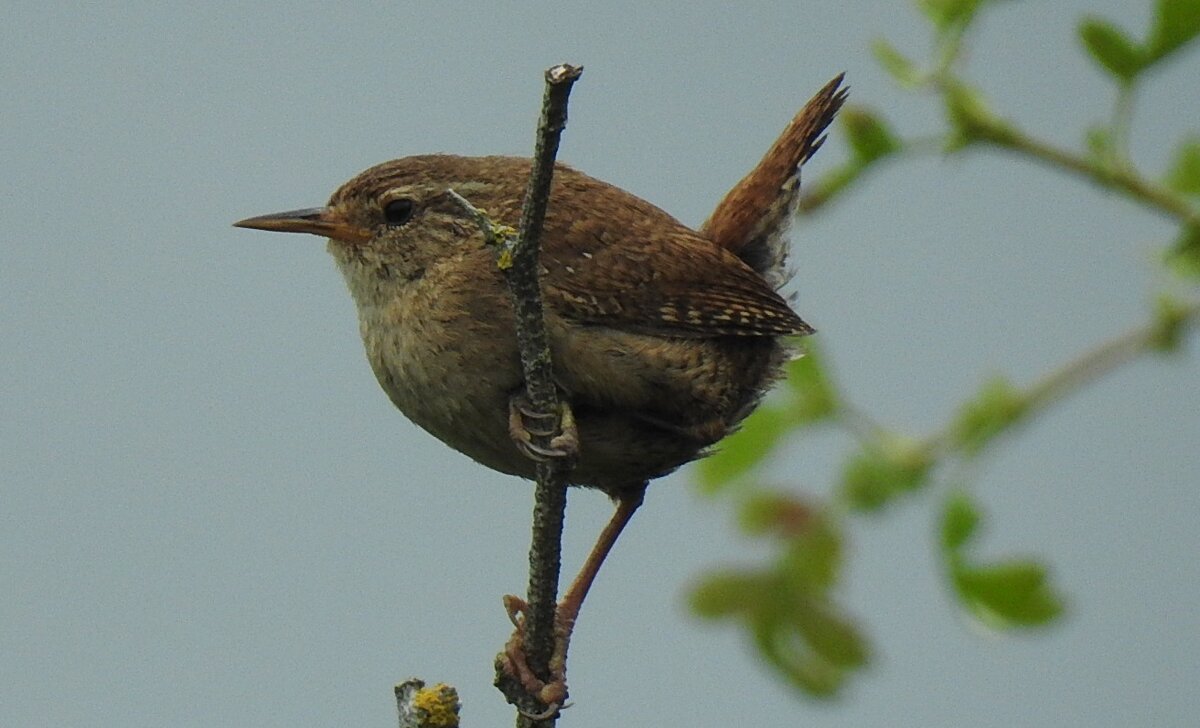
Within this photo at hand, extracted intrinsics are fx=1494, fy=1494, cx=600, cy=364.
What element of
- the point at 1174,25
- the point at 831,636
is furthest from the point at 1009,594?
the point at 1174,25

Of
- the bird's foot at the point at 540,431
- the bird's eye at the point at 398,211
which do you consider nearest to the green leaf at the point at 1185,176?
the bird's foot at the point at 540,431

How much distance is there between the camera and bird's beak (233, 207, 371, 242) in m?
3.76

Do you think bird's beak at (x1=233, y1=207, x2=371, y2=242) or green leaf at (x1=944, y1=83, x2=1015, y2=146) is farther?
bird's beak at (x1=233, y1=207, x2=371, y2=242)

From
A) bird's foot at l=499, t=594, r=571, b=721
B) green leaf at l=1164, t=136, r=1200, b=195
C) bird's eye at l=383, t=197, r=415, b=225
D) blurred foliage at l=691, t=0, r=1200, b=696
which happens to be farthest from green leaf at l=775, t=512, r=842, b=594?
bird's eye at l=383, t=197, r=415, b=225

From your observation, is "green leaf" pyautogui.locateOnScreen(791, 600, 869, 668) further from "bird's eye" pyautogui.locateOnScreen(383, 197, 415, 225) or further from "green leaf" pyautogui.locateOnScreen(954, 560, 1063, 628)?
"bird's eye" pyautogui.locateOnScreen(383, 197, 415, 225)

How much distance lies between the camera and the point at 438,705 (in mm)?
2523

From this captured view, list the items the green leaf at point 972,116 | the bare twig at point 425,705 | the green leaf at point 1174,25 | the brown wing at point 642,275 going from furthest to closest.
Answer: the brown wing at point 642,275, the bare twig at point 425,705, the green leaf at point 972,116, the green leaf at point 1174,25

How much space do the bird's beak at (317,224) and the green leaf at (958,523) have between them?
2.27m

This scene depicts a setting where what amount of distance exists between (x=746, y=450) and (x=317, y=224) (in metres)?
1.90

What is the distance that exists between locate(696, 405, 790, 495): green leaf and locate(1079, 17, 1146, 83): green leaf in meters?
0.69

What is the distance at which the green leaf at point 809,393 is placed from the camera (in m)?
2.23

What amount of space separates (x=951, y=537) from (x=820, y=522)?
287 mm

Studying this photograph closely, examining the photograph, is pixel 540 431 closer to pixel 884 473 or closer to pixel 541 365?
pixel 541 365

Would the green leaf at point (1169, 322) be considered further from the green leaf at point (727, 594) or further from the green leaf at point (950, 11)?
the green leaf at point (727, 594)
